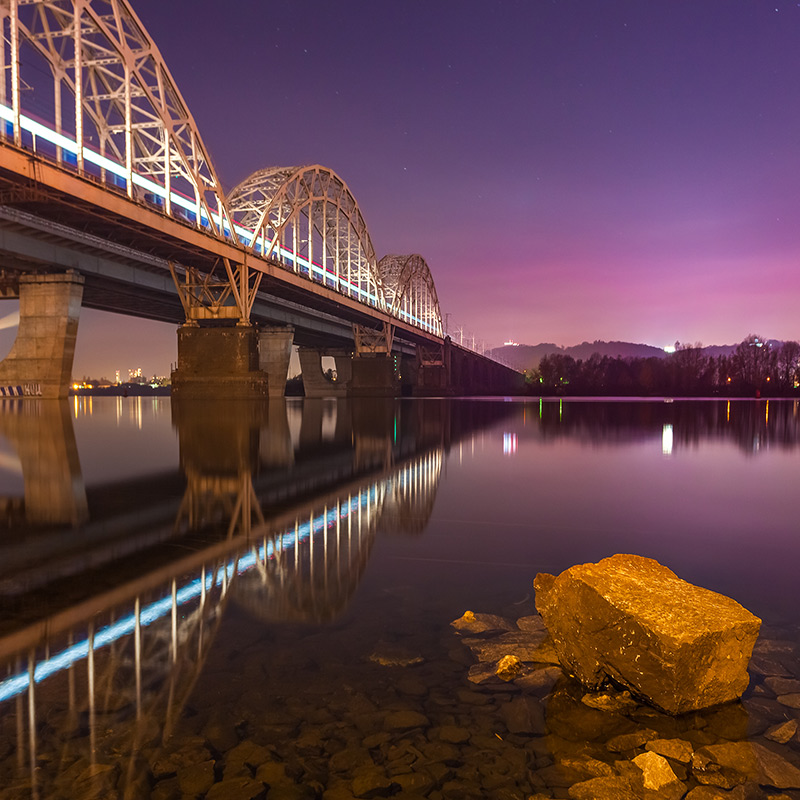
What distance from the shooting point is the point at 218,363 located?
39.9 meters

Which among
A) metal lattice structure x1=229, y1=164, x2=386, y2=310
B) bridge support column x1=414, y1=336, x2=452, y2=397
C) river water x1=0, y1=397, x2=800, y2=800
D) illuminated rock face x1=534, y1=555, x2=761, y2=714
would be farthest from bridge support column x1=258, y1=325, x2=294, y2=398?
illuminated rock face x1=534, y1=555, x2=761, y2=714

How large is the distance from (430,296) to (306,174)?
69.6 m

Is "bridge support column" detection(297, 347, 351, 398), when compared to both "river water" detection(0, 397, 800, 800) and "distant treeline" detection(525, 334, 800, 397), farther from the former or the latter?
"river water" detection(0, 397, 800, 800)

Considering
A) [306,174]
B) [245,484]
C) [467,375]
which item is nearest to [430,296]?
[467,375]

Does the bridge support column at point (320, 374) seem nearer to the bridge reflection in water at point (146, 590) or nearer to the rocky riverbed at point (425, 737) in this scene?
the bridge reflection in water at point (146, 590)

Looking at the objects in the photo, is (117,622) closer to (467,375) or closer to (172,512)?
(172,512)

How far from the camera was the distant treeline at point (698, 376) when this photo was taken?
107188 millimetres

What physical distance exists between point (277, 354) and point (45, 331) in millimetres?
26239

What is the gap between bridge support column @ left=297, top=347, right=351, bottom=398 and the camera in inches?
3401

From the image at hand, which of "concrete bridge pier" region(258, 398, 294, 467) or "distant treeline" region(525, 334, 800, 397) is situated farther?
"distant treeline" region(525, 334, 800, 397)

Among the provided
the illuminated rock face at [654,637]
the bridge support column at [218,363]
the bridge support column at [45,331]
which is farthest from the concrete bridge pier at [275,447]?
the bridge support column at [45,331]

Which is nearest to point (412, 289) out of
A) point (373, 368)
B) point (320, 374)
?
point (320, 374)

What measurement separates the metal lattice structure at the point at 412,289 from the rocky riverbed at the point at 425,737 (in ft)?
314

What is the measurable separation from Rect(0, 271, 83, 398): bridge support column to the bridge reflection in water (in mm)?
34780
